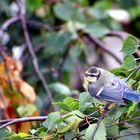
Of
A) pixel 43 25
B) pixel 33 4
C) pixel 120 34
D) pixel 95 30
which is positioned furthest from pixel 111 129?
pixel 33 4

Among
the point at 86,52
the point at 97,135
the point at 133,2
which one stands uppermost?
the point at 133,2

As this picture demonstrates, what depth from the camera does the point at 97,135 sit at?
116 centimetres

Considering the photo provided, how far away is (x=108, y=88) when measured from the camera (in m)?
1.41

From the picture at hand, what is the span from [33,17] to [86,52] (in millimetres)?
535

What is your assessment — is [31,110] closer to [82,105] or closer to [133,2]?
[82,105]

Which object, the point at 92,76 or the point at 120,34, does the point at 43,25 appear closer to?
the point at 120,34

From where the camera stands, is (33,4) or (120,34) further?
(33,4)

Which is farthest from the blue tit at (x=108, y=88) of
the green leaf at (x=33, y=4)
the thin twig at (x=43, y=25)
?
the green leaf at (x=33, y=4)

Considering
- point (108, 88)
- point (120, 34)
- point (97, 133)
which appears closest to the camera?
point (97, 133)

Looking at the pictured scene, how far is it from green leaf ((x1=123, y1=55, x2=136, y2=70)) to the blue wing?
36 millimetres

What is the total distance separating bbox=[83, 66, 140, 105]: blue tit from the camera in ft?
4.21

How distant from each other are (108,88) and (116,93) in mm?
60

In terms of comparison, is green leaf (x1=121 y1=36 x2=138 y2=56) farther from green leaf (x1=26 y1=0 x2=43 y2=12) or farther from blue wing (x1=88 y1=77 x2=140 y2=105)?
green leaf (x1=26 y1=0 x2=43 y2=12)

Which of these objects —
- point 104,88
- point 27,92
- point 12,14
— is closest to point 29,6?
point 12,14
